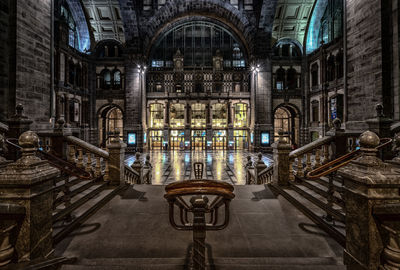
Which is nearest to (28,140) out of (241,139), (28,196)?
(28,196)

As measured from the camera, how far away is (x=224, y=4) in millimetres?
21031

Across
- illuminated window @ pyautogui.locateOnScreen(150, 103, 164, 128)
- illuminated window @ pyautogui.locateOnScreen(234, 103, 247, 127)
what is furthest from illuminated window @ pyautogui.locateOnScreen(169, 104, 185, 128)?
illuminated window @ pyautogui.locateOnScreen(234, 103, 247, 127)

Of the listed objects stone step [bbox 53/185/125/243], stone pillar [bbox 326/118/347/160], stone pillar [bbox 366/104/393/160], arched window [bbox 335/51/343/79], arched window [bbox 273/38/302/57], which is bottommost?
stone step [bbox 53/185/125/243]

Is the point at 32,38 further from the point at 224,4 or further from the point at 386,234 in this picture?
the point at 224,4

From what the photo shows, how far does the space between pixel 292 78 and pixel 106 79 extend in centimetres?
2301

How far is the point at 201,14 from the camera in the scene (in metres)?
22.2

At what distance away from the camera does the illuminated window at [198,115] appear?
24516 mm

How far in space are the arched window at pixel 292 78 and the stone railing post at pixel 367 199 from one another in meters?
23.1

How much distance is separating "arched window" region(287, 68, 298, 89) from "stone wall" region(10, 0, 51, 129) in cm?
2264

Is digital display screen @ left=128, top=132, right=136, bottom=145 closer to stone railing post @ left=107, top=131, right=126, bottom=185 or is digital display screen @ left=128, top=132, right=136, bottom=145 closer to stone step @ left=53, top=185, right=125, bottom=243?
stone railing post @ left=107, top=131, right=126, bottom=185

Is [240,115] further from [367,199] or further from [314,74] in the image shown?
[367,199]

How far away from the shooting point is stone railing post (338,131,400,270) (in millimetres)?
1971

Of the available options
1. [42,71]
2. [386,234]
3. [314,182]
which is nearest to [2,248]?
[386,234]

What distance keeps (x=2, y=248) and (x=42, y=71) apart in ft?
30.2
